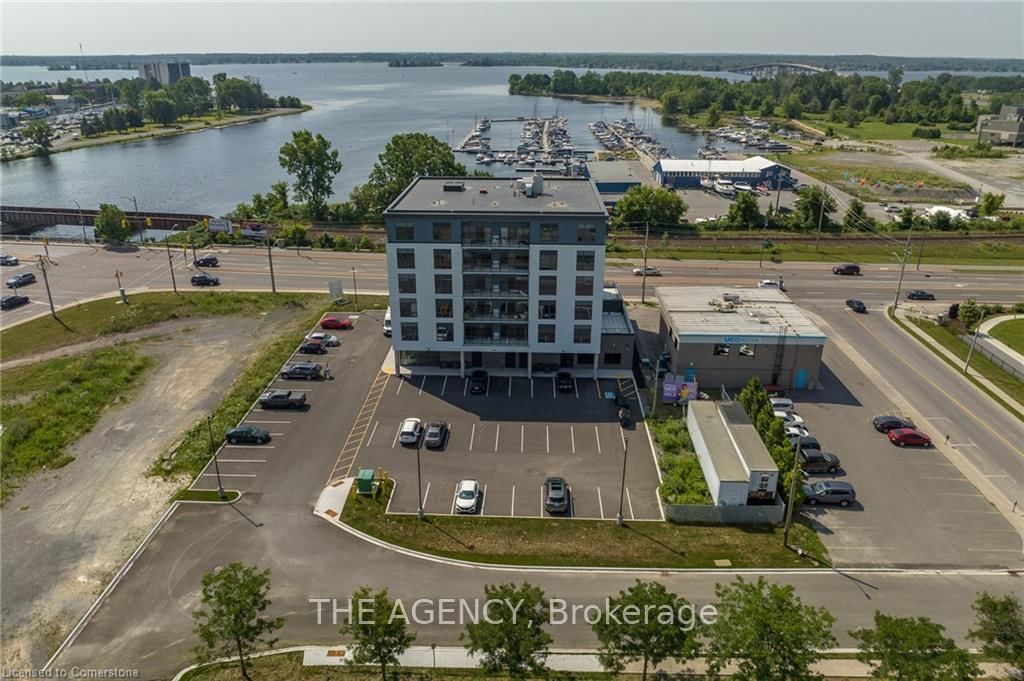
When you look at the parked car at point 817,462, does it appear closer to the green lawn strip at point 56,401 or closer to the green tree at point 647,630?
the green tree at point 647,630

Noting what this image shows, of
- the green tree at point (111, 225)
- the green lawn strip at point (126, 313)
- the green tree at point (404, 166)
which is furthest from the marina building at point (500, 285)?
the green tree at point (111, 225)

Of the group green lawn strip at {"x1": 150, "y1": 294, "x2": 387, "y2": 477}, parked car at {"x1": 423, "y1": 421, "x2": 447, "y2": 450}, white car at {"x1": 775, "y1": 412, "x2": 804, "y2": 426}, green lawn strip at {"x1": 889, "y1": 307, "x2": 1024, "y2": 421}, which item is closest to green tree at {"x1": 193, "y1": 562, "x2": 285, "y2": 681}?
green lawn strip at {"x1": 150, "y1": 294, "x2": 387, "y2": 477}

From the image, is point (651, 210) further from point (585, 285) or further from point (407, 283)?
point (407, 283)

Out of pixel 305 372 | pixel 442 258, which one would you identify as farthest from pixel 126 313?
pixel 442 258

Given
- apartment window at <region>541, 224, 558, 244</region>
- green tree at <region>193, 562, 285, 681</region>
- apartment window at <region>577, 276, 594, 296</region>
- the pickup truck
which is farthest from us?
apartment window at <region>577, 276, 594, 296</region>

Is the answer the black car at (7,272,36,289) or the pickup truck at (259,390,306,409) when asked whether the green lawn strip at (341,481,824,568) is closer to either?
the pickup truck at (259,390,306,409)

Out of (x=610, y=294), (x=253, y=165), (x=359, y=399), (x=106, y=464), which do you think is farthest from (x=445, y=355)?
(x=253, y=165)
